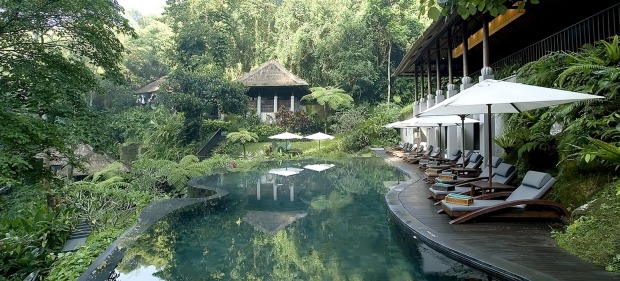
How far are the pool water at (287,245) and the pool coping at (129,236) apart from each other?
0.12 metres

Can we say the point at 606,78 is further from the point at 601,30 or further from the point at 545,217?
the point at 601,30

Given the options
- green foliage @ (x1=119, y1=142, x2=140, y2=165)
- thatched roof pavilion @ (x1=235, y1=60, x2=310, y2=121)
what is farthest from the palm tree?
green foliage @ (x1=119, y1=142, x2=140, y2=165)

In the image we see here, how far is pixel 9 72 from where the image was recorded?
721 cm

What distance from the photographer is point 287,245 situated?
5.48 m

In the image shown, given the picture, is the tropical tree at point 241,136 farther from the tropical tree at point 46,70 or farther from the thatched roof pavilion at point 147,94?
the tropical tree at point 46,70

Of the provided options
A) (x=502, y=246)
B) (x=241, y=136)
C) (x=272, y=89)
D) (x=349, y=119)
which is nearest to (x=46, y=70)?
(x=502, y=246)

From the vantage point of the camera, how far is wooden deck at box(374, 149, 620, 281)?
3599 millimetres

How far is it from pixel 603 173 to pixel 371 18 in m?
28.7

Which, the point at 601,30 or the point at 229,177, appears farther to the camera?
the point at 229,177

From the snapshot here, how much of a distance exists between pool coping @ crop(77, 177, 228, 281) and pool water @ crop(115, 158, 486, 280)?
12cm

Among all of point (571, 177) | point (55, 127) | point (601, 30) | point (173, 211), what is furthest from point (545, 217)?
point (55, 127)

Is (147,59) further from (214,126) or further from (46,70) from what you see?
(46,70)

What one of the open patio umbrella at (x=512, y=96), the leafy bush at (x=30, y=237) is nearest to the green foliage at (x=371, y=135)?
the open patio umbrella at (x=512, y=96)

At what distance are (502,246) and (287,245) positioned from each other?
281cm
